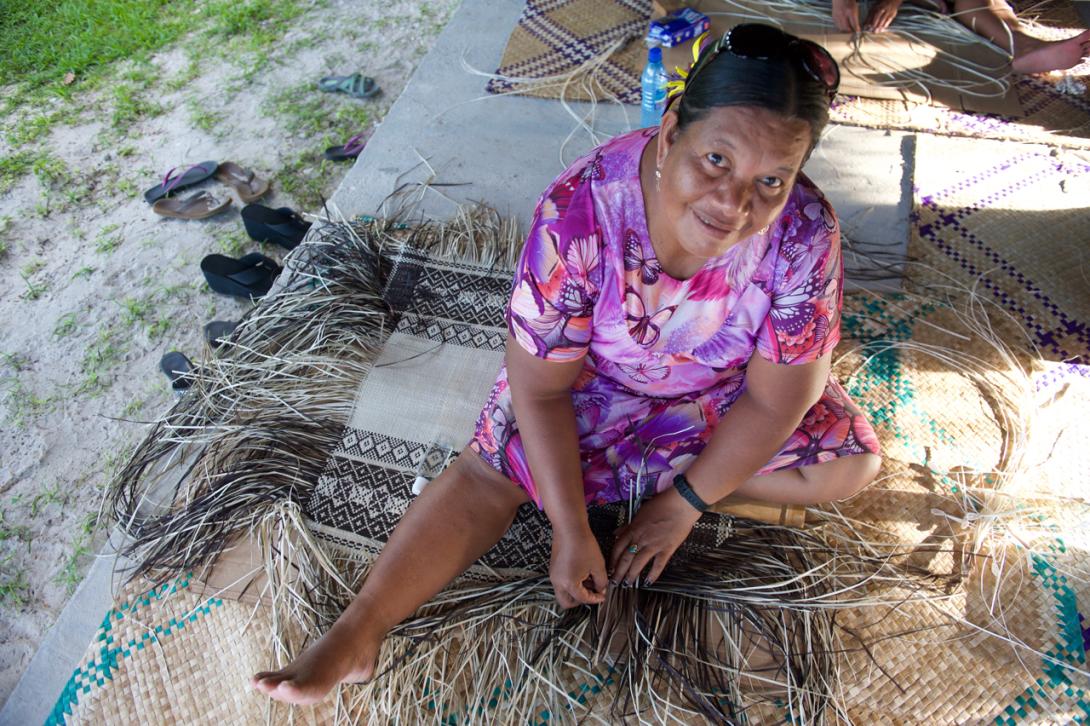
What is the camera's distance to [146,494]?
1.89 meters

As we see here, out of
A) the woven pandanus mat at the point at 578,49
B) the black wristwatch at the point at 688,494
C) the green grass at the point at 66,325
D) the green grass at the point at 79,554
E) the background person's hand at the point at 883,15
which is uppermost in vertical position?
the background person's hand at the point at 883,15

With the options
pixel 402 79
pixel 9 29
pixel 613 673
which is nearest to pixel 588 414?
pixel 613 673

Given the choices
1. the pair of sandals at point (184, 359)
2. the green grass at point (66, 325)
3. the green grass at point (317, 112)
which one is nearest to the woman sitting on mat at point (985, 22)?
the green grass at point (317, 112)

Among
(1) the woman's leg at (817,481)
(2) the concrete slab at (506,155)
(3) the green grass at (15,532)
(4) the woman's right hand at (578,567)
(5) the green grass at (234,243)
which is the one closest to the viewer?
(4) the woman's right hand at (578,567)

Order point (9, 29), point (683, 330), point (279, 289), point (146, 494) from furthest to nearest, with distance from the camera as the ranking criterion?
point (9, 29) → point (279, 289) → point (146, 494) → point (683, 330)

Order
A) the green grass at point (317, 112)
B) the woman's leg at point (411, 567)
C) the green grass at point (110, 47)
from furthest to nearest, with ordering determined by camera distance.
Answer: the green grass at point (110, 47)
the green grass at point (317, 112)
the woman's leg at point (411, 567)

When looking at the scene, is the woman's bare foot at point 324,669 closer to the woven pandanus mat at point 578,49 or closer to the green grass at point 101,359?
the green grass at point 101,359

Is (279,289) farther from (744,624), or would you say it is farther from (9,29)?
(9,29)

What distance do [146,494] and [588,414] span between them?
122 centimetres

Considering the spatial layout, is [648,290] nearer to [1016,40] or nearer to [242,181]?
[242,181]

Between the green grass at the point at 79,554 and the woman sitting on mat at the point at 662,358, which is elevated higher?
the woman sitting on mat at the point at 662,358

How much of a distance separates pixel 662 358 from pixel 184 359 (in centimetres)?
166

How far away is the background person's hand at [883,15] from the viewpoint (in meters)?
2.98

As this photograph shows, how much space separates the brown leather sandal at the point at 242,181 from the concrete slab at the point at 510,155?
402 mm
